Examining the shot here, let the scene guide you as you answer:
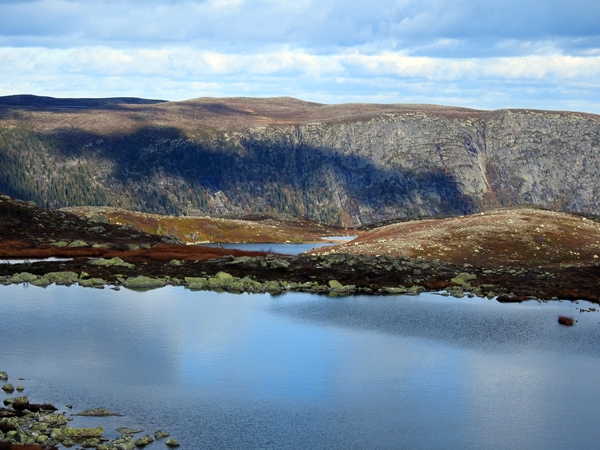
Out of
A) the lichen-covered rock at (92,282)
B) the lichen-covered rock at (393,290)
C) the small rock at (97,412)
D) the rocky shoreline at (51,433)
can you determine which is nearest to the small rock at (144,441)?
the rocky shoreline at (51,433)

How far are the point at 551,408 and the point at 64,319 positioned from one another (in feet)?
133

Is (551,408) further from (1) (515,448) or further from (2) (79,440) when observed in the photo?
(2) (79,440)

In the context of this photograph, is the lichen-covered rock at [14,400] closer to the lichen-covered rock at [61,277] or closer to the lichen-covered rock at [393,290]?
the lichen-covered rock at [61,277]

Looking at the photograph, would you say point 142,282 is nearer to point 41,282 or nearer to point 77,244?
point 41,282

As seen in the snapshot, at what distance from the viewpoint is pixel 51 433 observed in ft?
128

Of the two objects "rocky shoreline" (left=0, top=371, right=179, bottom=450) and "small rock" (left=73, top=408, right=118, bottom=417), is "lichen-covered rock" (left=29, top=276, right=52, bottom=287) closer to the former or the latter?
"rocky shoreline" (left=0, top=371, right=179, bottom=450)

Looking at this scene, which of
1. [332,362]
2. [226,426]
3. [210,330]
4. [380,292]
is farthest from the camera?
[380,292]

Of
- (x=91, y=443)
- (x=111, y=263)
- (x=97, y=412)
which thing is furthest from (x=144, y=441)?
(x=111, y=263)

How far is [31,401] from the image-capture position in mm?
44312

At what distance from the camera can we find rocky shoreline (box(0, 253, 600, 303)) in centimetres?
9181

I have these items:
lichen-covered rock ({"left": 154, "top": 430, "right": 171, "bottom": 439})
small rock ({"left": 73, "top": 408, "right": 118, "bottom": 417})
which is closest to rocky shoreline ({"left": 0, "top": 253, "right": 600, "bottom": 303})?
small rock ({"left": 73, "top": 408, "right": 118, "bottom": 417})

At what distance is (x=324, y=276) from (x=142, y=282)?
70.2 feet

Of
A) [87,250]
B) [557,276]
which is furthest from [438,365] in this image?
[87,250]

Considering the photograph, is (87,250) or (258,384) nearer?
(258,384)
